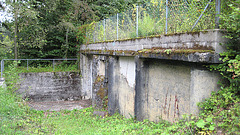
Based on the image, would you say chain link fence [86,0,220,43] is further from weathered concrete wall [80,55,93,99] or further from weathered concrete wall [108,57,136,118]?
weathered concrete wall [80,55,93,99]

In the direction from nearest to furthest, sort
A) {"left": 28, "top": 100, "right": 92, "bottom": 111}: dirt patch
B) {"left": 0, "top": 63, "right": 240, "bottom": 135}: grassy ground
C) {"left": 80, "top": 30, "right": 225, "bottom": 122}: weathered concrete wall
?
1. {"left": 0, "top": 63, "right": 240, "bottom": 135}: grassy ground
2. {"left": 80, "top": 30, "right": 225, "bottom": 122}: weathered concrete wall
3. {"left": 28, "top": 100, "right": 92, "bottom": 111}: dirt patch

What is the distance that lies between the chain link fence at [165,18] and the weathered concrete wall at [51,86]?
5.67 metres

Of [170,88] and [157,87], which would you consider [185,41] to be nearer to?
[170,88]

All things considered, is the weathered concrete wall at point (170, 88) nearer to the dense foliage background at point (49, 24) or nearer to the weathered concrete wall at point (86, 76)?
the weathered concrete wall at point (86, 76)

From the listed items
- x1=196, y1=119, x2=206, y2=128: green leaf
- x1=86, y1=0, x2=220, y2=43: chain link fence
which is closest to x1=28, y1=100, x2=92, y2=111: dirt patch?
x1=86, y1=0, x2=220, y2=43: chain link fence

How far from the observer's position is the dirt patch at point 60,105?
10.9m

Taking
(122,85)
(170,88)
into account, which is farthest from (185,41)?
(122,85)

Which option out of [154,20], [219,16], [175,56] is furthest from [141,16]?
[219,16]

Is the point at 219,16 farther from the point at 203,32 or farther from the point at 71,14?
the point at 71,14

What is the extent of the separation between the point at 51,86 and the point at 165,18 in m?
Result: 9.58

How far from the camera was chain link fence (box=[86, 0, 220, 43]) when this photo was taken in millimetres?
4034

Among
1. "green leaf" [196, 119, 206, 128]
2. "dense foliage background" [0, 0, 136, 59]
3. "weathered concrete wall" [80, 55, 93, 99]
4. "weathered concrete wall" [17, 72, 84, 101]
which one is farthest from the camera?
"weathered concrete wall" [80, 55, 93, 99]

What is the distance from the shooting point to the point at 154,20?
5711mm

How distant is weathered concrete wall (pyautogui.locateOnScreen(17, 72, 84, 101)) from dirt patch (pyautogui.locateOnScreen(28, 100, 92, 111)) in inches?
19.8
